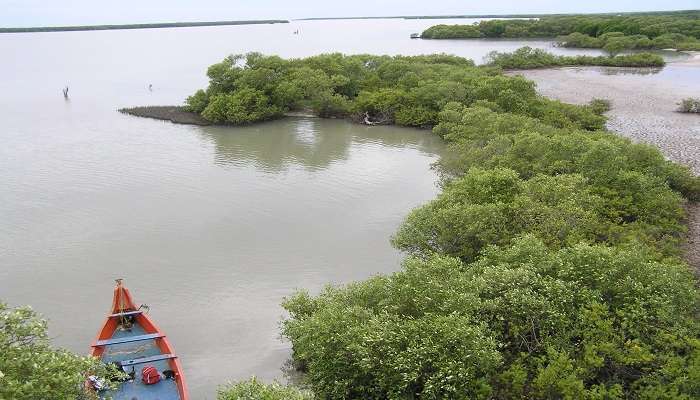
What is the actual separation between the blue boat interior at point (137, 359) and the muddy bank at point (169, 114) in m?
27.2

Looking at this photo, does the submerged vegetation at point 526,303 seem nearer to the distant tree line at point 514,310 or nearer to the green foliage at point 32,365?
the distant tree line at point 514,310

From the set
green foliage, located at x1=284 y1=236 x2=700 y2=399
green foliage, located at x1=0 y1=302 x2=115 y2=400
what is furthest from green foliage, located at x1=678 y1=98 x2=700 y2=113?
green foliage, located at x1=0 y1=302 x2=115 y2=400

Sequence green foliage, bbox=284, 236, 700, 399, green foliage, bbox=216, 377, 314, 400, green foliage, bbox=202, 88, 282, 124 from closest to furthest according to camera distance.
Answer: green foliage, bbox=216, 377, 314, 400
green foliage, bbox=284, 236, 700, 399
green foliage, bbox=202, 88, 282, 124

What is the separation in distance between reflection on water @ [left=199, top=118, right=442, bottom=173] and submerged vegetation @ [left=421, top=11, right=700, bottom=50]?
56.8 metres

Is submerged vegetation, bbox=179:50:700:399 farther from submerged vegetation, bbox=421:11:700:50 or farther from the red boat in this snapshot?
submerged vegetation, bbox=421:11:700:50

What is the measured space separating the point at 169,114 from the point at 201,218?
21717 mm

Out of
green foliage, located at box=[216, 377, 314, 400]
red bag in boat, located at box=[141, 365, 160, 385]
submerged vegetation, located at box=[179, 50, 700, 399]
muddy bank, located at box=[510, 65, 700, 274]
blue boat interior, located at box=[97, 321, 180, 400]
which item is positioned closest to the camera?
green foliage, located at box=[216, 377, 314, 400]

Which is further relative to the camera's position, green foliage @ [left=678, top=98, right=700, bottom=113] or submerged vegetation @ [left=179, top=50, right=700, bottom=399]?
green foliage @ [left=678, top=98, right=700, bottom=113]

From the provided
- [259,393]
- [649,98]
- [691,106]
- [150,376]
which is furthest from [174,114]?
[649,98]

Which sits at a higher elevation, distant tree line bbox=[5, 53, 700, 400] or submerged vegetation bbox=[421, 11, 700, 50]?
submerged vegetation bbox=[421, 11, 700, 50]

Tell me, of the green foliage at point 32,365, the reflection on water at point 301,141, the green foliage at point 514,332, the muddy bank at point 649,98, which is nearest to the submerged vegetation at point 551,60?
the muddy bank at point 649,98

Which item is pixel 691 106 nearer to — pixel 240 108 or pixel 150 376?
pixel 240 108

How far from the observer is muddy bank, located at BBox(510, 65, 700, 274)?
29734 mm

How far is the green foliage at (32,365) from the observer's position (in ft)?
24.5
